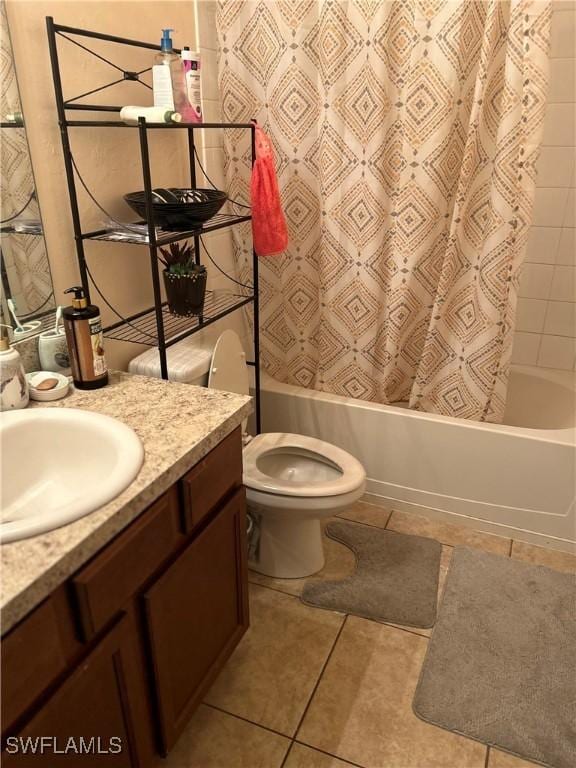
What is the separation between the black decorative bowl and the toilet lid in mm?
363

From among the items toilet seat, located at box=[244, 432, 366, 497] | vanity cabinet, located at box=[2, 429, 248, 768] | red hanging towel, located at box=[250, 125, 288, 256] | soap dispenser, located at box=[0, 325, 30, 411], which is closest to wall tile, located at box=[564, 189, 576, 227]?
→ red hanging towel, located at box=[250, 125, 288, 256]

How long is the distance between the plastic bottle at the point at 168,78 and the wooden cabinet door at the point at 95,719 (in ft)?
3.97

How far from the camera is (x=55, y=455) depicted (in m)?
1.13

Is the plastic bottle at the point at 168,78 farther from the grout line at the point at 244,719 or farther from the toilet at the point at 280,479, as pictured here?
the grout line at the point at 244,719

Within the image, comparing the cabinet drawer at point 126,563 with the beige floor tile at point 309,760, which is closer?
the cabinet drawer at point 126,563

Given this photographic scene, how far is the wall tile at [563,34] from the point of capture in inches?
79.7

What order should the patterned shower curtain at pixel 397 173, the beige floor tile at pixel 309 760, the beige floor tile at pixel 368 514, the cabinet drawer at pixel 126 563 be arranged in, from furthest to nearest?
1. the beige floor tile at pixel 368 514
2. the patterned shower curtain at pixel 397 173
3. the beige floor tile at pixel 309 760
4. the cabinet drawer at pixel 126 563

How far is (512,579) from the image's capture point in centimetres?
184

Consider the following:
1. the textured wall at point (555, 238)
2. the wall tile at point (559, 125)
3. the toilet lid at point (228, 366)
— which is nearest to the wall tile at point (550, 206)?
the textured wall at point (555, 238)

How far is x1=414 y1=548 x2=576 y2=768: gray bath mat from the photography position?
1391 millimetres

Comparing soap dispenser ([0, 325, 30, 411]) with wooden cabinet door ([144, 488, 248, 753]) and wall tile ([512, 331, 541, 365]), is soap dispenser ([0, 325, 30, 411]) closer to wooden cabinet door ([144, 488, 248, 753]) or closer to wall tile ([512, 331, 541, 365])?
wooden cabinet door ([144, 488, 248, 753])

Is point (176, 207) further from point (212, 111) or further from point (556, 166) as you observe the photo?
point (556, 166)

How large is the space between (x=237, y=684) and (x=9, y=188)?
137 cm

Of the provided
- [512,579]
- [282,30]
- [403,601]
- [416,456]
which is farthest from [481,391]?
[282,30]
